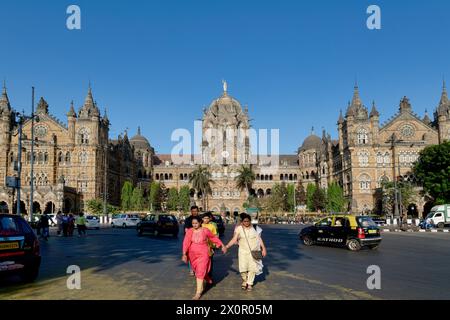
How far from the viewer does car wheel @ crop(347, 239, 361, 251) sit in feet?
64.0

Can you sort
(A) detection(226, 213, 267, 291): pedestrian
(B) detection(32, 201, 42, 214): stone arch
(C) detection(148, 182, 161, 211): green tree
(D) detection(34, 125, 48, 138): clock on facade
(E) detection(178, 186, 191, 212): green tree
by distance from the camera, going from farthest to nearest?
(E) detection(178, 186, 191, 212): green tree
(C) detection(148, 182, 161, 211): green tree
(D) detection(34, 125, 48, 138): clock on facade
(B) detection(32, 201, 42, 214): stone arch
(A) detection(226, 213, 267, 291): pedestrian

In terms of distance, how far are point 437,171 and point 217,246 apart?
5656cm

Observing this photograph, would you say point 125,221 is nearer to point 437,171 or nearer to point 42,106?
point 437,171

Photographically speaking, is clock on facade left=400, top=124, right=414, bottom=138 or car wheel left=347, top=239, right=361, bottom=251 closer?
car wheel left=347, top=239, right=361, bottom=251

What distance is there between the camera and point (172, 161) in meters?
Answer: 117

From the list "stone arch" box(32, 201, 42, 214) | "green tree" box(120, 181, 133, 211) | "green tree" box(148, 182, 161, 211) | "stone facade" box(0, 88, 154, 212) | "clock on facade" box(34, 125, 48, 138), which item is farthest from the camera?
"green tree" box(148, 182, 161, 211)

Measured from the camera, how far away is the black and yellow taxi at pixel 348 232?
19453mm

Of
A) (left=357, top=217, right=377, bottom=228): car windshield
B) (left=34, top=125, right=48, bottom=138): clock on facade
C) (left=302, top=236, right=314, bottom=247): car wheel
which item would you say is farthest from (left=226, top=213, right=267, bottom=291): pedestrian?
(left=34, top=125, right=48, bottom=138): clock on facade

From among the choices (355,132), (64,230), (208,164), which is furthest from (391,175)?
(64,230)

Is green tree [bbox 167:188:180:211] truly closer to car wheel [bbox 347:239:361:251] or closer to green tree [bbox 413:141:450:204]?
green tree [bbox 413:141:450:204]

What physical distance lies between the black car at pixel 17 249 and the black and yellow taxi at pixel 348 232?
13.9 meters

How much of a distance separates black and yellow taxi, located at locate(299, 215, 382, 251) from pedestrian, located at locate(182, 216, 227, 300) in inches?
476
